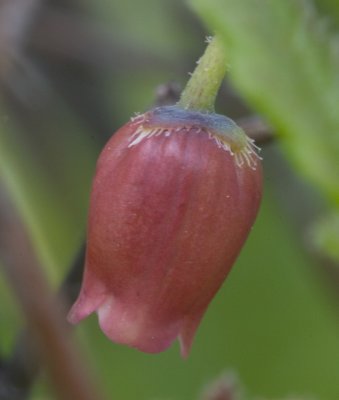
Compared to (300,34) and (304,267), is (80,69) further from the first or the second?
(300,34)

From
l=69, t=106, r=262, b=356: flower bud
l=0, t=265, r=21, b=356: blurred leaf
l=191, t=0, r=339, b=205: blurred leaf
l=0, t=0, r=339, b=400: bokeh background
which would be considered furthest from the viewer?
l=0, t=0, r=339, b=400: bokeh background

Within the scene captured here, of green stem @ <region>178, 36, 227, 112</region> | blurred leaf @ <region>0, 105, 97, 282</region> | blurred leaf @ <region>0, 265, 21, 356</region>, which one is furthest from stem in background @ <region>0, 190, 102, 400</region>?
blurred leaf @ <region>0, 105, 97, 282</region>

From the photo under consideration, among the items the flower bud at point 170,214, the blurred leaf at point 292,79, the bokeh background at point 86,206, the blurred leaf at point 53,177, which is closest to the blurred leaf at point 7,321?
the bokeh background at point 86,206

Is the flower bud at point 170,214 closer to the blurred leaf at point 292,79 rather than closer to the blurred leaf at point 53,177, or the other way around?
the blurred leaf at point 292,79

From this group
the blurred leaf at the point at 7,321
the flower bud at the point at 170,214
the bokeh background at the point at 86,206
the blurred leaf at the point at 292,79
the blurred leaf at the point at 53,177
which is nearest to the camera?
the blurred leaf at the point at 292,79

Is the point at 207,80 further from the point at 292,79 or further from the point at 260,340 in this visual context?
the point at 260,340

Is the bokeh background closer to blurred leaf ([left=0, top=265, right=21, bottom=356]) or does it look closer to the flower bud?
blurred leaf ([left=0, top=265, right=21, bottom=356])

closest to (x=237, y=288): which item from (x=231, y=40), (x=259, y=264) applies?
(x=259, y=264)
